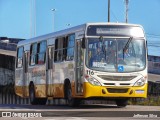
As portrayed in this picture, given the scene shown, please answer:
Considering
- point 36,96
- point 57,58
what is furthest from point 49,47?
point 36,96

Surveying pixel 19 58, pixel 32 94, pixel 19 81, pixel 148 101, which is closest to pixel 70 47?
pixel 32 94

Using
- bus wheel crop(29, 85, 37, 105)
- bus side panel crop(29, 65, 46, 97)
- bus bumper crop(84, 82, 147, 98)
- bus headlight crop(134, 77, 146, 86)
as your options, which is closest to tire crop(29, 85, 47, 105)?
bus wheel crop(29, 85, 37, 105)

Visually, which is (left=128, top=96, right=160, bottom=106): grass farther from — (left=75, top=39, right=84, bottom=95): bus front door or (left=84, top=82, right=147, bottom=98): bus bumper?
(left=75, top=39, right=84, bottom=95): bus front door

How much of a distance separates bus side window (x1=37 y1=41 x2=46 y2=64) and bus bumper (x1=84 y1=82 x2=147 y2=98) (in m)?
5.33

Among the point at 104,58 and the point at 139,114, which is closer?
the point at 139,114

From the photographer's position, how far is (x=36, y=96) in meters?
26.5

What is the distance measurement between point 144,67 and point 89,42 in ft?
7.08

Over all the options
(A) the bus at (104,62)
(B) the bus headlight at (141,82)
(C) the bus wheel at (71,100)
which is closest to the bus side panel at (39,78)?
(A) the bus at (104,62)

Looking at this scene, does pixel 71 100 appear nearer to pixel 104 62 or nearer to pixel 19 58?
pixel 104 62

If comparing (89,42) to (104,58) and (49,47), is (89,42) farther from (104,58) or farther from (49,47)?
(49,47)

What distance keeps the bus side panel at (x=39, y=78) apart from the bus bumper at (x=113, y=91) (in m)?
5.21

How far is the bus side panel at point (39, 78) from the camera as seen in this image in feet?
82.7

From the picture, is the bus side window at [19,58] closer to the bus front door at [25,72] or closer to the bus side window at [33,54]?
the bus front door at [25,72]

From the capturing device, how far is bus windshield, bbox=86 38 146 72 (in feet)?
66.8
